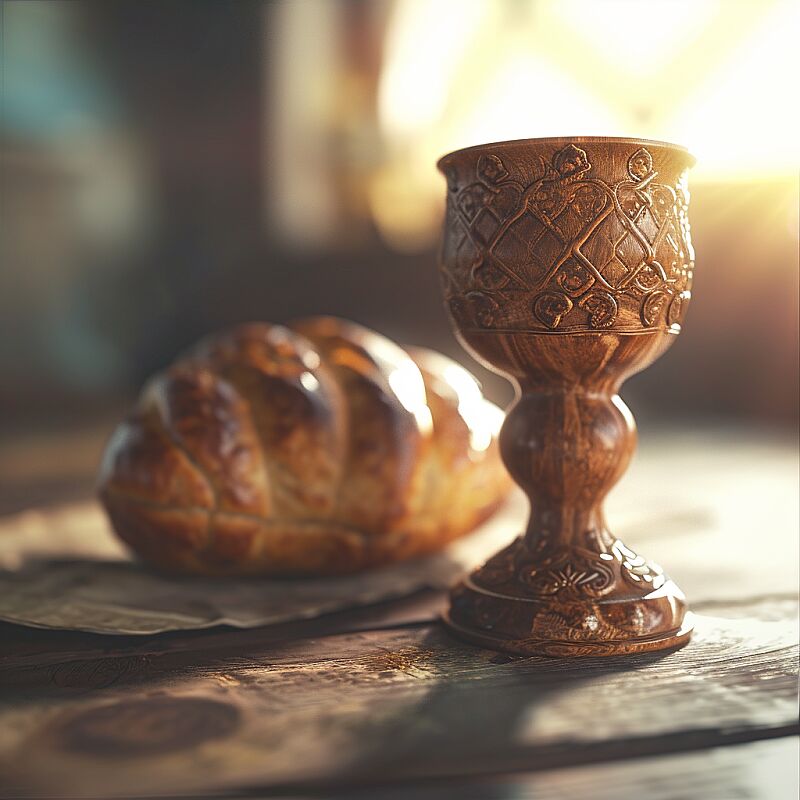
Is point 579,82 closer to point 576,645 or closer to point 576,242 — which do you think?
point 576,242

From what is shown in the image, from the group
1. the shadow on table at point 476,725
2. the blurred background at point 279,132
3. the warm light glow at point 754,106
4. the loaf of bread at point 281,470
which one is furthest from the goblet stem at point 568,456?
the warm light glow at point 754,106

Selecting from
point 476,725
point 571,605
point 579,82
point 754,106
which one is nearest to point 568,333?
point 571,605

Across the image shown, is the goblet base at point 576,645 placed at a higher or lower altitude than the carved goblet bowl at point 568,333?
lower

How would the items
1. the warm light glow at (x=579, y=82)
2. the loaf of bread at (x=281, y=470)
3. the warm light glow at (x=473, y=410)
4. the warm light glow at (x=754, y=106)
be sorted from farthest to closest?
the warm light glow at (x=579, y=82), the warm light glow at (x=754, y=106), the warm light glow at (x=473, y=410), the loaf of bread at (x=281, y=470)

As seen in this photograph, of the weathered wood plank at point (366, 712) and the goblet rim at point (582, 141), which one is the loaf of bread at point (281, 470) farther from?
the goblet rim at point (582, 141)

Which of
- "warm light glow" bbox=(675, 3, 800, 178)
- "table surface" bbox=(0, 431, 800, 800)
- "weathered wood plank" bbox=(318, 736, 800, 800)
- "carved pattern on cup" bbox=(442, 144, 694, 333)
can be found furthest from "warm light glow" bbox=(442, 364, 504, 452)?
"warm light glow" bbox=(675, 3, 800, 178)

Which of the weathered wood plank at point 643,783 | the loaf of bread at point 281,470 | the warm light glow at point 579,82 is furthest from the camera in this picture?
the warm light glow at point 579,82
